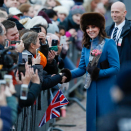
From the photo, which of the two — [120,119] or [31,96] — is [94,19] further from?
[120,119]

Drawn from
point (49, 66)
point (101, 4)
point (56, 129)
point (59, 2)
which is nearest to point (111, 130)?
point (49, 66)

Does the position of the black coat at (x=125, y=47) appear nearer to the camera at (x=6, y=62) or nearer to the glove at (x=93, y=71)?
the glove at (x=93, y=71)

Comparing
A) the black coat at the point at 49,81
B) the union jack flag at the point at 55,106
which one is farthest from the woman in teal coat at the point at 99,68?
the black coat at the point at 49,81

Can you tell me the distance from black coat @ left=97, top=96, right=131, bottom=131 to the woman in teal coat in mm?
2579

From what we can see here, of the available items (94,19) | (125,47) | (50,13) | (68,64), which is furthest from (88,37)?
(50,13)

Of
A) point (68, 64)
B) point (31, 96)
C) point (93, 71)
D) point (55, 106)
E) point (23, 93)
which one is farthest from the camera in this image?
point (68, 64)

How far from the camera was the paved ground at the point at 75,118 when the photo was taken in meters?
6.81

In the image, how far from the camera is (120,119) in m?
Result: 2.14

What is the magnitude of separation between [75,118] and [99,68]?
3007 millimetres

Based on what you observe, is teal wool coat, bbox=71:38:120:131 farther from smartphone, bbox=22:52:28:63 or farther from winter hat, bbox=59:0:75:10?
winter hat, bbox=59:0:75:10

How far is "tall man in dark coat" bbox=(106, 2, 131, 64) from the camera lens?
6.32m

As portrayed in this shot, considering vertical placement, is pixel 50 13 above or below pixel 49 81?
above

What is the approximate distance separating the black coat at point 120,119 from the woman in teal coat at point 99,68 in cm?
258

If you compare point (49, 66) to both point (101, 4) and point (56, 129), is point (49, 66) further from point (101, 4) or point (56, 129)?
point (101, 4)
